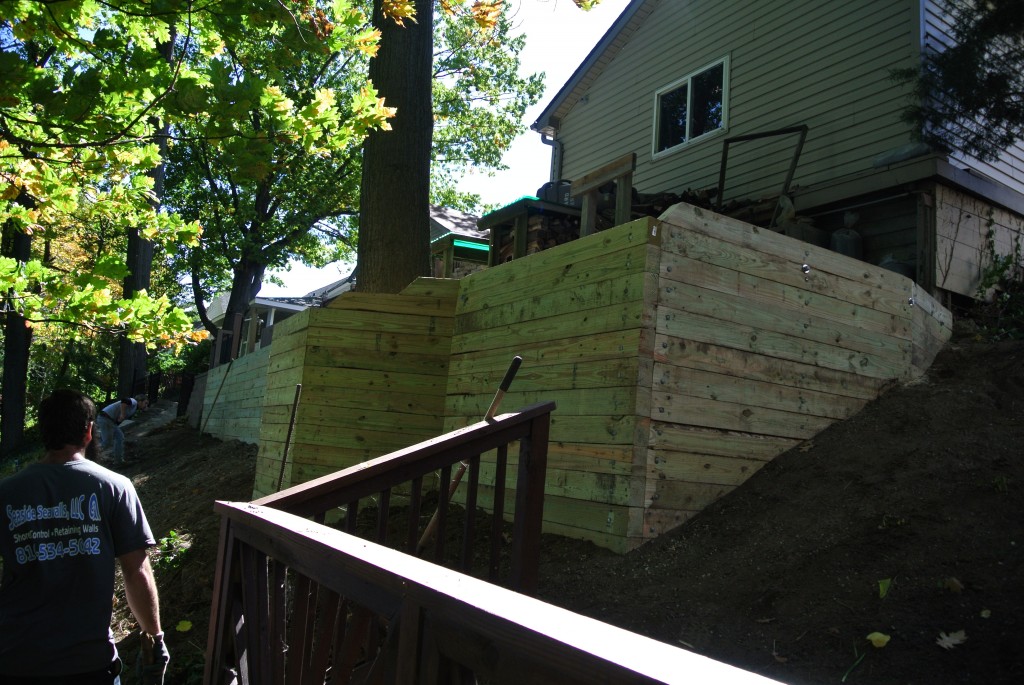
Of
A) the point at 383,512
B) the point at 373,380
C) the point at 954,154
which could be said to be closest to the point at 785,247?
the point at 373,380

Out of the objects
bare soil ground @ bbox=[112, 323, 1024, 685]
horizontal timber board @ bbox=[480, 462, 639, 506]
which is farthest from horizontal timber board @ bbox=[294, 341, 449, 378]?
bare soil ground @ bbox=[112, 323, 1024, 685]

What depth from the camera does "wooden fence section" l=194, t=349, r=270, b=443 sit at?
1352 centimetres

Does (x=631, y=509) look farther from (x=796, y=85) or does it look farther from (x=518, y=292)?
(x=796, y=85)

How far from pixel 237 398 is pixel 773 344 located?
12202 millimetres

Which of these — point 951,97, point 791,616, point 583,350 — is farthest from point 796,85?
point 791,616

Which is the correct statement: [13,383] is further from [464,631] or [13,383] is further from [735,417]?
[464,631]

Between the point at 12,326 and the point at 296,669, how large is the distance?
2076cm

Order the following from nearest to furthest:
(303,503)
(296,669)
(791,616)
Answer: (296,669) → (303,503) → (791,616)

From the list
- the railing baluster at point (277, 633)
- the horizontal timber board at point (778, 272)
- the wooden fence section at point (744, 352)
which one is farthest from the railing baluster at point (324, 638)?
the horizontal timber board at point (778, 272)

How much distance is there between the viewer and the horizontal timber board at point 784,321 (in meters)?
4.99

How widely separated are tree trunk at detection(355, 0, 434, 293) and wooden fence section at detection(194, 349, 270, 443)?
4.67 m

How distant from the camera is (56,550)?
11.1ft

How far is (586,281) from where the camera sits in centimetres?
528

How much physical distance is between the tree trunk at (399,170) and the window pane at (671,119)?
208 inches
